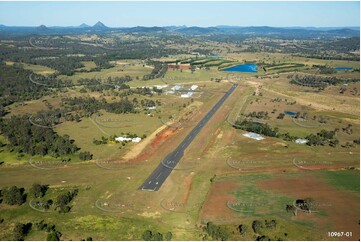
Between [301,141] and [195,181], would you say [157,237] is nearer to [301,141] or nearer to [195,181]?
[195,181]

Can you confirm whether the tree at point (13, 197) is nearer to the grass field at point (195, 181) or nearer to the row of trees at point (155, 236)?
the grass field at point (195, 181)

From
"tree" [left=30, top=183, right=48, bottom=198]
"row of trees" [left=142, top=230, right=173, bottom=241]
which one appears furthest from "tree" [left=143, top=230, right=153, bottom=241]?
"tree" [left=30, top=183, right=48, bottom=198]

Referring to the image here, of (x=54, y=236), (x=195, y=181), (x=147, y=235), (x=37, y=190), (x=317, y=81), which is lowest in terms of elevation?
(x=195, y=181)

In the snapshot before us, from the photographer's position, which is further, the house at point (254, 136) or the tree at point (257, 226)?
the house at point (254, 136)

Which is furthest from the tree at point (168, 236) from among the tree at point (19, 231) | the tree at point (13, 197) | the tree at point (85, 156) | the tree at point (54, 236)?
the tree at point (85, 156)

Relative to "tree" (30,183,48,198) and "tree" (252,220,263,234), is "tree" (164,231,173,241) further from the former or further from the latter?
"tree" (30,183,48,198)

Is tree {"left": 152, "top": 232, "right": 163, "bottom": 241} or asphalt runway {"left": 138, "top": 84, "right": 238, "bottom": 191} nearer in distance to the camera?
tree {"left": 152, "top": 232, "right": 163, "bottom": 241}

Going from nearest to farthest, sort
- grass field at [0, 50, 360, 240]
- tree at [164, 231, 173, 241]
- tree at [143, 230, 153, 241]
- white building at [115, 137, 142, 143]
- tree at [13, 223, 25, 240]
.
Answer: tree at [143, 230, 153, 241] < tree at [164, 231, 173, 241] < tree at [13, 223, 25, 240] < grass field at [0, 50, 360, 240] < white building at [115, 137, 142, 143]

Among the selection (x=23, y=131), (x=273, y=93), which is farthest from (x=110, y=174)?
(x=273, y=93)

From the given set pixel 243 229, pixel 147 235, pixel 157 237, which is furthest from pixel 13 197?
pixel 243 229

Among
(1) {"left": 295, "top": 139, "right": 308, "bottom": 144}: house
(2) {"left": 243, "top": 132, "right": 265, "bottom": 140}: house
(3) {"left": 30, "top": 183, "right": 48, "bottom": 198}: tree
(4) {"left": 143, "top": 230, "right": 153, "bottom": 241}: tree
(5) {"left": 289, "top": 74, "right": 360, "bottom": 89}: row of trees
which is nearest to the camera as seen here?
(4) {"left": 143, "top": 230, "right": 153, "bottom": 241}: tree

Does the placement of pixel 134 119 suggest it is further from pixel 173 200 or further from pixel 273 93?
pixel 273 93

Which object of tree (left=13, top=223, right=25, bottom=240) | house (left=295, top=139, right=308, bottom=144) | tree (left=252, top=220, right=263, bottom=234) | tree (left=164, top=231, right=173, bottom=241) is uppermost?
tree (left=252, top=220, right=263, bottom=234)
